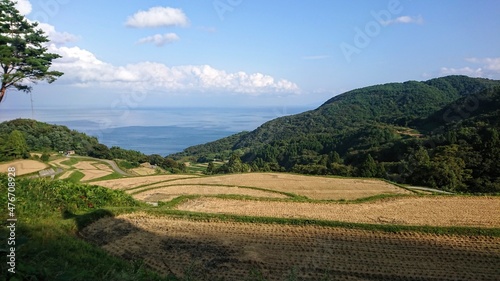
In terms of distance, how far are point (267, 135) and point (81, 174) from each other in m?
108

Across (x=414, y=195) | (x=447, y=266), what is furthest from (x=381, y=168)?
(x=447, y=266)

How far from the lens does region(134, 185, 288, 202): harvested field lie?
20.7 meters

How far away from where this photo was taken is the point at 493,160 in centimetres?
3841

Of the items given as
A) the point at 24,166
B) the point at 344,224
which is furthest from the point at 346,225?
the point at 24,166

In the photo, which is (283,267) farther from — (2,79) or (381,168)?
(381,168)

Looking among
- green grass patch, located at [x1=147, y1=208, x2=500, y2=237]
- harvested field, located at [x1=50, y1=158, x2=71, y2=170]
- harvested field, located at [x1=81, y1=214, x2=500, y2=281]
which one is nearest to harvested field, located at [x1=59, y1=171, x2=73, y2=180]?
harvested field, located at [x1=50, y1=158, x2=71, y2=170]

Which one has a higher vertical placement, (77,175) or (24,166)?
(24,166)

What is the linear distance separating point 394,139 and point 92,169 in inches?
2506

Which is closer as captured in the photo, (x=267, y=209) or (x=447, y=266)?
(x=447, y=266)

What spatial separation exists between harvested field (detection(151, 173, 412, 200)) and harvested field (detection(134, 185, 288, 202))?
4.98 ft

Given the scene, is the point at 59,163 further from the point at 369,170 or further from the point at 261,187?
the point at 369,170

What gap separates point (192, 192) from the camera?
21359 mm

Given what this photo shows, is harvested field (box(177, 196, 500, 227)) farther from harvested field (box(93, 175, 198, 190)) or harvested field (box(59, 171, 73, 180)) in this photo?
harvested field (box(59, 171, 73, 180))

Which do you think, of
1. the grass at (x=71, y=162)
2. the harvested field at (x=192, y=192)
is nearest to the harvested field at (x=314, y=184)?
the harvested field at (x=192, y=192)
